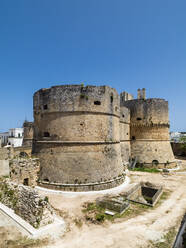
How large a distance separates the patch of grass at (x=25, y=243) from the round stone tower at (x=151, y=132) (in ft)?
62.4

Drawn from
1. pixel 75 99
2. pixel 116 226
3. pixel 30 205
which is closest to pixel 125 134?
pixel 75 99

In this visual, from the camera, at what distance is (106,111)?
15.7 m

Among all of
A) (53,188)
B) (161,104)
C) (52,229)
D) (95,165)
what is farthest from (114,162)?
(161,104)

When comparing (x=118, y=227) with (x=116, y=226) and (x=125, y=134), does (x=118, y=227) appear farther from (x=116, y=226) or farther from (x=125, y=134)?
(x=125, y=134)

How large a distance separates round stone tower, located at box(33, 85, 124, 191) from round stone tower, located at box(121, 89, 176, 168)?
30.7ft

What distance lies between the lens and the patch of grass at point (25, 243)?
687 cm

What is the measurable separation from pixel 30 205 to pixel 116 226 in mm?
5033

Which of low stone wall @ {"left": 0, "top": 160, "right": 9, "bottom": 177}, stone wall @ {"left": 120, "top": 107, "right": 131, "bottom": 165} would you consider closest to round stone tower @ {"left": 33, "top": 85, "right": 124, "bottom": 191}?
low stone wall @ {"left": 0, "top": 160, "right": 9, "bottom": 177}

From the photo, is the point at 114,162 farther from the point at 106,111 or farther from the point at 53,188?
the point at 53,188

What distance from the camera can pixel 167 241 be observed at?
7336 mm

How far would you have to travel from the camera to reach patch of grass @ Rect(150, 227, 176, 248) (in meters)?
7.02

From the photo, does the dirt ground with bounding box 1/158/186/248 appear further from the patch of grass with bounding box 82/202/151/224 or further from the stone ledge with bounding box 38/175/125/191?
the stone ledge with bounding box 38/175/125/191

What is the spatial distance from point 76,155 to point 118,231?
7.37 m

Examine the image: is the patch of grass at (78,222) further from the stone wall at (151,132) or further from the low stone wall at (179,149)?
the low stone wall at (179,149)
